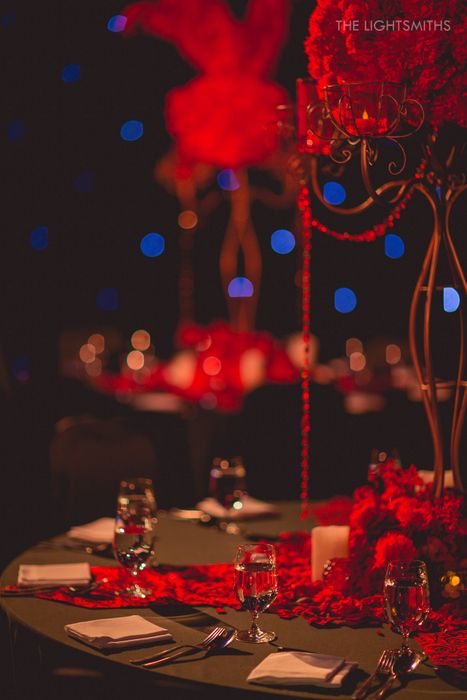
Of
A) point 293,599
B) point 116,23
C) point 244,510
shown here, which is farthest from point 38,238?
point 293,599

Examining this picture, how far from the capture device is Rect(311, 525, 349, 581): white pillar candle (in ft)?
7.44

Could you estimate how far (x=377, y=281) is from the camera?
29.7 ft

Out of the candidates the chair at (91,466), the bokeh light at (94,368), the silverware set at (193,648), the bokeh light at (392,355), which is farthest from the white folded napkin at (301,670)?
the bokeh light at (392,355)

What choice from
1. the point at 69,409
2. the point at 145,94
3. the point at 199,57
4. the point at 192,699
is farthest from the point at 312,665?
the point at 145,94

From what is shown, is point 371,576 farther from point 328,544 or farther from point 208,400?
point 208,400

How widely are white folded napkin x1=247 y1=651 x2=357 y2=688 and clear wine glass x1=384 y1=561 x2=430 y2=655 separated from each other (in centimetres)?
12

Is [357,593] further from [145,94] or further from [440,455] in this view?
[145,94]

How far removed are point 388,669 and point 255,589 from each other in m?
0.30

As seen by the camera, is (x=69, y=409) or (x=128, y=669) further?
(x=69, y=409)

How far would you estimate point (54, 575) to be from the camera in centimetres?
229

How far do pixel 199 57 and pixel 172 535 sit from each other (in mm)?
4034

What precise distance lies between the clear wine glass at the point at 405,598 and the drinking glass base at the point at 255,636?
0.24 metres

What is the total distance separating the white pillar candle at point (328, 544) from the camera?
227 centimetres

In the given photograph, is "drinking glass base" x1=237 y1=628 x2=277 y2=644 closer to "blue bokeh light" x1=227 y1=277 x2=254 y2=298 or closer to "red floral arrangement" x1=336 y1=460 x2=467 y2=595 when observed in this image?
"red floral arrangement" x1=336 y1=460 x2=467 y2=595
